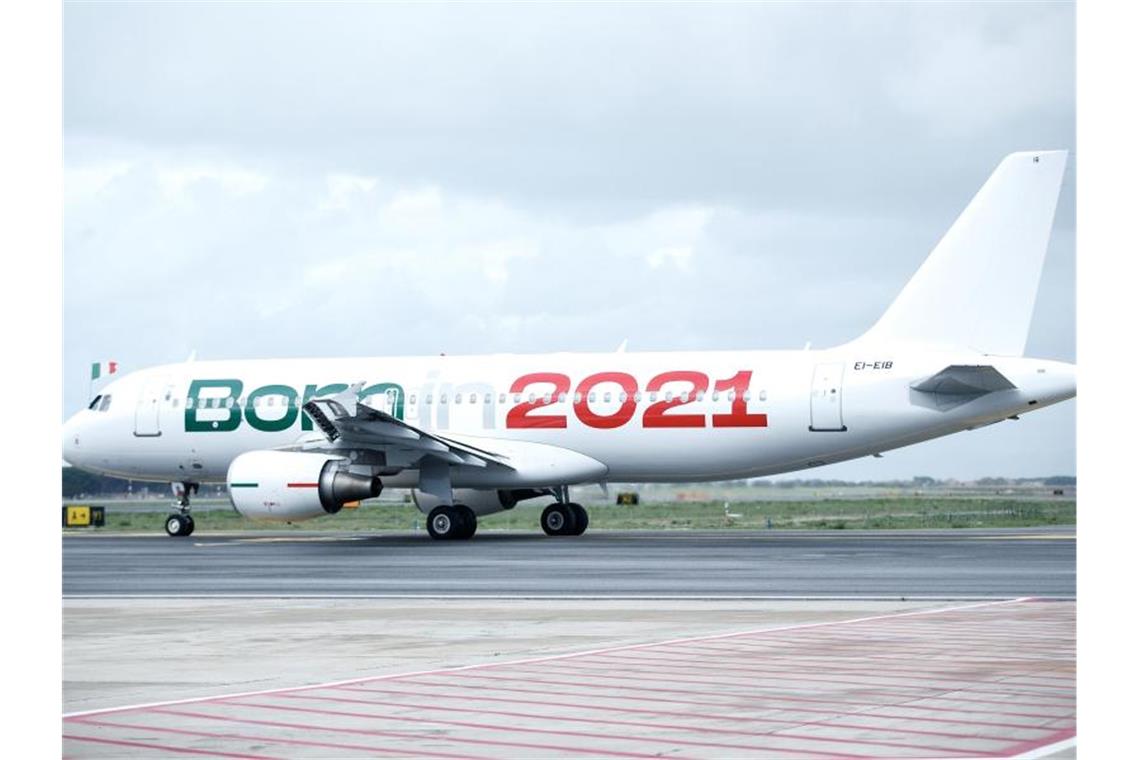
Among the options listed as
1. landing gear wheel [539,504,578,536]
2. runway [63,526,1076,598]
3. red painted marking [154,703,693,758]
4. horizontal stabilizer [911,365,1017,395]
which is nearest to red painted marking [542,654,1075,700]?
red painted marking [154,703,693,758]

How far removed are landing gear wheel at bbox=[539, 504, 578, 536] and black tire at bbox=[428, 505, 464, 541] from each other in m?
3.19

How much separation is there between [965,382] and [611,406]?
7.91m

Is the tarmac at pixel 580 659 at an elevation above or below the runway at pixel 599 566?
above

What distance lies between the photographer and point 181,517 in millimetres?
42031

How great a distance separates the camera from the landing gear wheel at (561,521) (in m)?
39.3

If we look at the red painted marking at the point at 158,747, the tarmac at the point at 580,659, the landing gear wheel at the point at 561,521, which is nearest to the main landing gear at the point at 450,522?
the landing gear wheel at the point at 561,521

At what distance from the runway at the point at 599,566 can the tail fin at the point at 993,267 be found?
4275 mm

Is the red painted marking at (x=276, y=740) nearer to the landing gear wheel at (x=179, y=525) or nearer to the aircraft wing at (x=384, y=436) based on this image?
the aircraft wing at (x=384, y=436)

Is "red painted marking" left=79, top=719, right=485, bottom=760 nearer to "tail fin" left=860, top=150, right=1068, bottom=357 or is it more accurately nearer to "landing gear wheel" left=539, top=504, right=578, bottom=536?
"tail fin" left=860, top=150, right=1068, bottom=357

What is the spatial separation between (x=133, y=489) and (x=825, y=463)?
105 feet

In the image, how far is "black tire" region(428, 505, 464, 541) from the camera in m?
36.7

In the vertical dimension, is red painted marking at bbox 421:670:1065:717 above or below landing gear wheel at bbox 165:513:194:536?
above

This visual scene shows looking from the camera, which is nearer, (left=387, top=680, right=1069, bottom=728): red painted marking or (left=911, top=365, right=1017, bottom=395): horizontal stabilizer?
(left=387, top=680, right=1069, bottom=728): red painted marking

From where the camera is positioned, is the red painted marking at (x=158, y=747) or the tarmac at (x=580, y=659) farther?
the tarmac at (x=580, y=659)
